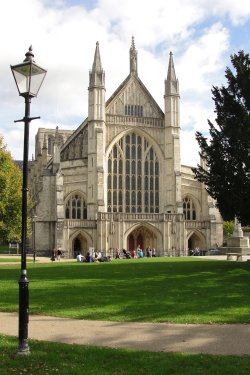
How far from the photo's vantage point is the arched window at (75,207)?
180ft

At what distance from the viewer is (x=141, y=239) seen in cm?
5788

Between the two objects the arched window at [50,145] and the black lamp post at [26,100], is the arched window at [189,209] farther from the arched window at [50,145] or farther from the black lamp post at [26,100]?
the black lamp post at [26,100]

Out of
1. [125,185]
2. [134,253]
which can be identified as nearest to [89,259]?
[134,253]

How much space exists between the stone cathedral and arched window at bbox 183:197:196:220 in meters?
0.13

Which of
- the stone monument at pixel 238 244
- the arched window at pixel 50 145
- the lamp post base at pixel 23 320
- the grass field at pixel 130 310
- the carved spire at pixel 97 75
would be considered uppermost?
the carved spire at pixel 97 75

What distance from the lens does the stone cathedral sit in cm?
5253

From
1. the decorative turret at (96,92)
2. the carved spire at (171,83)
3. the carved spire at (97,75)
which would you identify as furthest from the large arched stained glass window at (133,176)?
the carved spire at (97,75)

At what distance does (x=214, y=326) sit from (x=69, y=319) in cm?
329

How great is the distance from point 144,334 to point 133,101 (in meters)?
50.4

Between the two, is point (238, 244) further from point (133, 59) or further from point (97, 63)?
point (133, 59)

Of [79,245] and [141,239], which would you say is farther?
[141,239]

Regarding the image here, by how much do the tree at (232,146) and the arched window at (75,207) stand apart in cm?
2724

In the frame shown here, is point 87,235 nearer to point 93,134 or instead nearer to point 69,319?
point 93,134

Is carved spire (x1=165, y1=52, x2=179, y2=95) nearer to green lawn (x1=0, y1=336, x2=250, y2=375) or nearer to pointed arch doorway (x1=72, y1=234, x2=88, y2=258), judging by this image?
pointed arch doorway (x1=72, y1=234, x2=88, y2=258)
